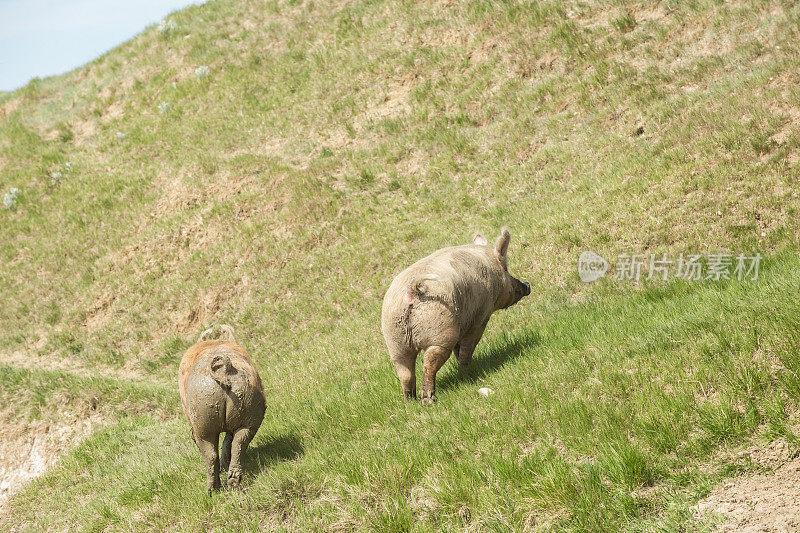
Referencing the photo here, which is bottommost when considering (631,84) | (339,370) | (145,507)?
(339,370)

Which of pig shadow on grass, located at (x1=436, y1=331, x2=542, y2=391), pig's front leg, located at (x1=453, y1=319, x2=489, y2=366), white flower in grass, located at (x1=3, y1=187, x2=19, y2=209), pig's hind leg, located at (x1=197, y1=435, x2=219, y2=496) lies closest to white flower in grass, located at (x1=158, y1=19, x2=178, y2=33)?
white flower in grass, located at (x1=3, y1=187, x2=19, y2=209)

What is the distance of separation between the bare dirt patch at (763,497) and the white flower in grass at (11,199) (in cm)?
2522

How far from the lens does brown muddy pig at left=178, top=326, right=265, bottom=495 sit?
7.09 m

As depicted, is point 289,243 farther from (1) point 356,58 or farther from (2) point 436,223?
(1) point 356,58

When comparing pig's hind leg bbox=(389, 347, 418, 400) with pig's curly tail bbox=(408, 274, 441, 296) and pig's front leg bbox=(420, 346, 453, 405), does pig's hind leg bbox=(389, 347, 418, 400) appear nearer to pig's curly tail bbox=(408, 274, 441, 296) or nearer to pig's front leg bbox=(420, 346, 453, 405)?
pig's front leg bbox=(420, 346, 453, 405)

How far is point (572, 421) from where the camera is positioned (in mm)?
5840

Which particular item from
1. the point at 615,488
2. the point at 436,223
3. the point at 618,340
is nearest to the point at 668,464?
the point at 615,488

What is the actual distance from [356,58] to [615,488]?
2022cm

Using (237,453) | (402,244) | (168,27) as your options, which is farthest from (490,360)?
(168,27)

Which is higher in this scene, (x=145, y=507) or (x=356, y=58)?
(x=356, y=58)

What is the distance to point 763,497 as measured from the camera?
4387 millimetres

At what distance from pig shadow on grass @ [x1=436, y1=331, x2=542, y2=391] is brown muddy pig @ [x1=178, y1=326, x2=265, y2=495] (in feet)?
8.32

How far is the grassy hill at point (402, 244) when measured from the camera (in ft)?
18.6

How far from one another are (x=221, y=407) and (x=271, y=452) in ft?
4.88
